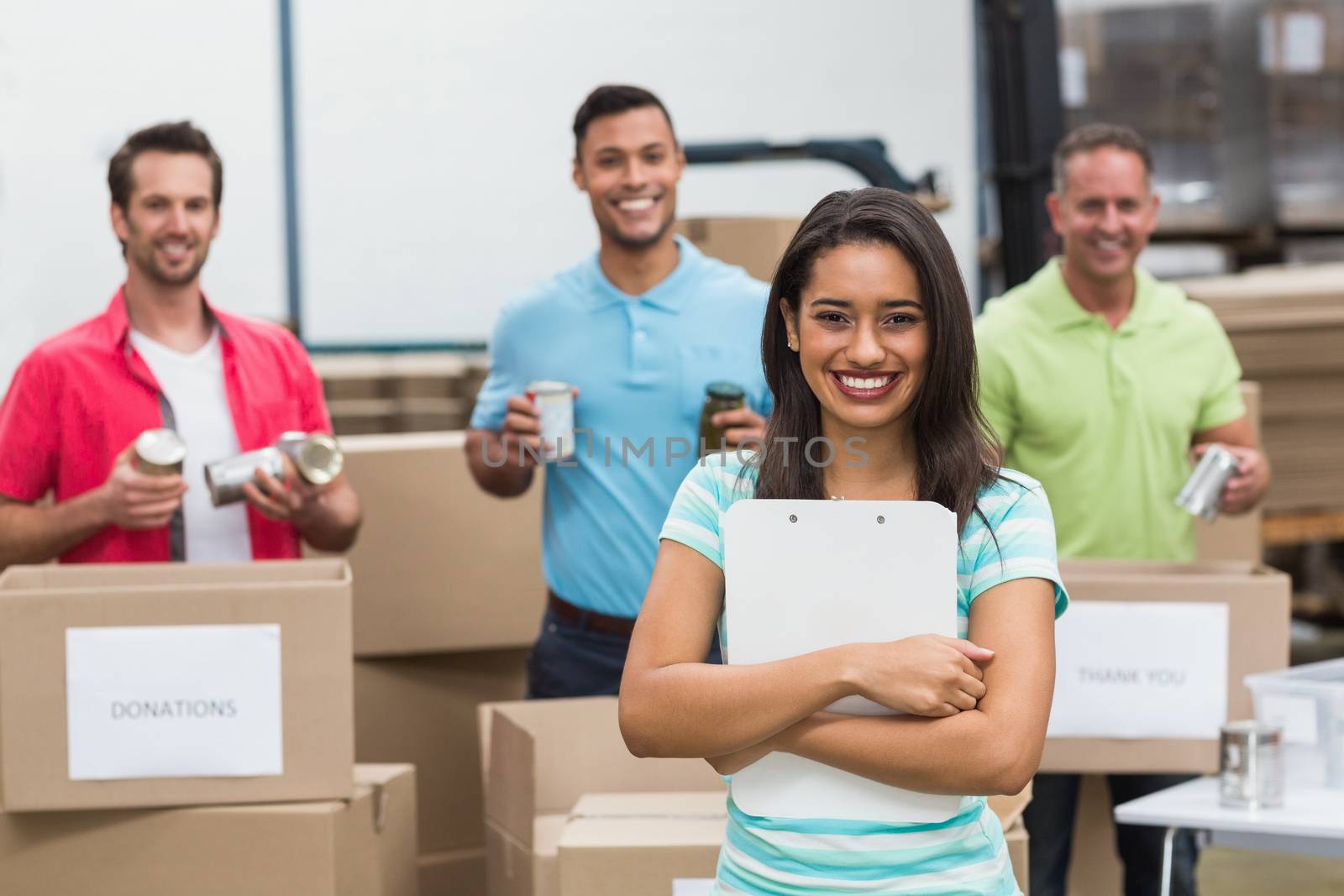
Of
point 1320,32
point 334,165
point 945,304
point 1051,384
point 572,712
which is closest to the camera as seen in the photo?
point 945,304

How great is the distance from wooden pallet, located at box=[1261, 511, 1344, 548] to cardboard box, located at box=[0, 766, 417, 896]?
3005mm

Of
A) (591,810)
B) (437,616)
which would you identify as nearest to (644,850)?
(591,810)

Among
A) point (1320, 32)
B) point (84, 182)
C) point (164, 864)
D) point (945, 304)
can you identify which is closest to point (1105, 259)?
point (945, 304)

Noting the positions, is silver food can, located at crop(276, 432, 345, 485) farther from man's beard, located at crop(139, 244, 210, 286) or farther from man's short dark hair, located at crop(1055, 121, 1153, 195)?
man's short dark hair, located at crop(1055, 121, 1153, 195)

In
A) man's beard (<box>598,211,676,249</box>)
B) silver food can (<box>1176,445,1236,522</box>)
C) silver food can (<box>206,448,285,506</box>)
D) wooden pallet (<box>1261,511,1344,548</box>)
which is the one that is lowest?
wooden pallet (<box>1261,511,1344,548</box>)

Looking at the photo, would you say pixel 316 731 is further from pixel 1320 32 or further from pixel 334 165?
pixel 1320 32

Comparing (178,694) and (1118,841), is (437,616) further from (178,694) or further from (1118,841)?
(1118,841)

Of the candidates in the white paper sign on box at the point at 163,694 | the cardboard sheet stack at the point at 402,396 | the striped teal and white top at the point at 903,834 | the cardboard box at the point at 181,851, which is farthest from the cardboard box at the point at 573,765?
the cardboard sheet stack at the point at 402,396

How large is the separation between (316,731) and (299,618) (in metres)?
0.17

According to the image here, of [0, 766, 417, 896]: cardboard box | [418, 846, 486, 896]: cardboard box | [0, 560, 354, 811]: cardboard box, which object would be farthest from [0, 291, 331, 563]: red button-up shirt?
[418, 846, 486, 896]: cardboard box

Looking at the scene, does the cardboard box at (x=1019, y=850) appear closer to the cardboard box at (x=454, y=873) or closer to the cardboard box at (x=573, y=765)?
the cardboard box at (x=573, y=765)

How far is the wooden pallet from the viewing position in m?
4.33

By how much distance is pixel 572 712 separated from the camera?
2344 mm

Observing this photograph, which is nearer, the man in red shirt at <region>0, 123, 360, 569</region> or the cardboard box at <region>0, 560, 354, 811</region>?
the cardboard box at <region>0, 560, 354, 811</region>
